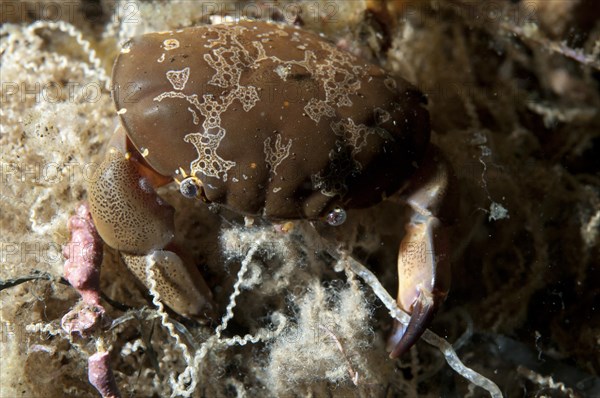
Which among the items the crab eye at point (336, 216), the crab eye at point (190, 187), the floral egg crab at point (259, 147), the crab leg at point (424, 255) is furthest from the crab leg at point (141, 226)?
the crab leg at point (424, 255)

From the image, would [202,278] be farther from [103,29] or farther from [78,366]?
[103,29]

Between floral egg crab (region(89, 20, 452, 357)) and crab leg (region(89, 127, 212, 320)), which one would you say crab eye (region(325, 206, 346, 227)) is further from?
crab leg (region(89, 127, 212, 320))

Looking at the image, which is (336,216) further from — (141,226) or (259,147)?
(141,226)

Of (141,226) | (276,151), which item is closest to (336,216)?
(276,151)

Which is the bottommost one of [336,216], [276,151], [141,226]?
[141,226]

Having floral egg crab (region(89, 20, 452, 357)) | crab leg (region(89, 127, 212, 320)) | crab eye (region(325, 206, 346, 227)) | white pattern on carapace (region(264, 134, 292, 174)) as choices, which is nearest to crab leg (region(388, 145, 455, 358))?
floral egg crab (region(89, 20, 452, 357))

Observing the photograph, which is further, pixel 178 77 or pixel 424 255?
pixel 424 255

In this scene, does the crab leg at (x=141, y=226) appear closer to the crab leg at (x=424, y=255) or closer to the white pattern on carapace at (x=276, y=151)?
the white pattern on carapace at (x=276, y=151)
